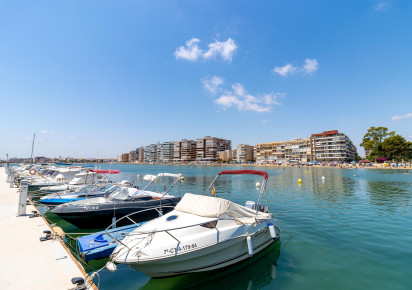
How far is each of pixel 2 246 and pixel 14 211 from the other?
7.04 meters

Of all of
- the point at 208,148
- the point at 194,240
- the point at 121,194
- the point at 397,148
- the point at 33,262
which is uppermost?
the point at 208,148

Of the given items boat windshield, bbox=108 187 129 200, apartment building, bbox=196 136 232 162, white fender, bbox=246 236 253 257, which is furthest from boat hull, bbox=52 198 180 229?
apartment building, bbox=196 136 232 162

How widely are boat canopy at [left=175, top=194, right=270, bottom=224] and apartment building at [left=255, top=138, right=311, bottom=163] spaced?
127240 millimetres

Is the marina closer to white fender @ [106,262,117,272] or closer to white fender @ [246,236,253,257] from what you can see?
white fender @ [106,262,117,272]

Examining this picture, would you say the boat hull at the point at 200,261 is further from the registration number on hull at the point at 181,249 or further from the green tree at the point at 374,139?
the green tree at the point at 374,139

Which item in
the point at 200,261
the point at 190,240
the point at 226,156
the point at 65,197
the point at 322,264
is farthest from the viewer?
the point at 226,156

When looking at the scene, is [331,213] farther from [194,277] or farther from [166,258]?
[166,258]

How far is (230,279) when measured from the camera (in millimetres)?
6598

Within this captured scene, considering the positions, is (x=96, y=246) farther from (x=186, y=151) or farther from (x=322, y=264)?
(x=186, y=151)

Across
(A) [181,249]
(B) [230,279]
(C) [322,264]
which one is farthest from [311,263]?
(A) [181,249]

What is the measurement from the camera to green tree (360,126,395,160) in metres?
103

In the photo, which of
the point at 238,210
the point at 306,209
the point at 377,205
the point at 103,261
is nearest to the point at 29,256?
the point at 103,261

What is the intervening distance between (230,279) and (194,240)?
2.11 meters

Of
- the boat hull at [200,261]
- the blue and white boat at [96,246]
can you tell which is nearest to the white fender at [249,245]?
the boat hull at [200,261]
